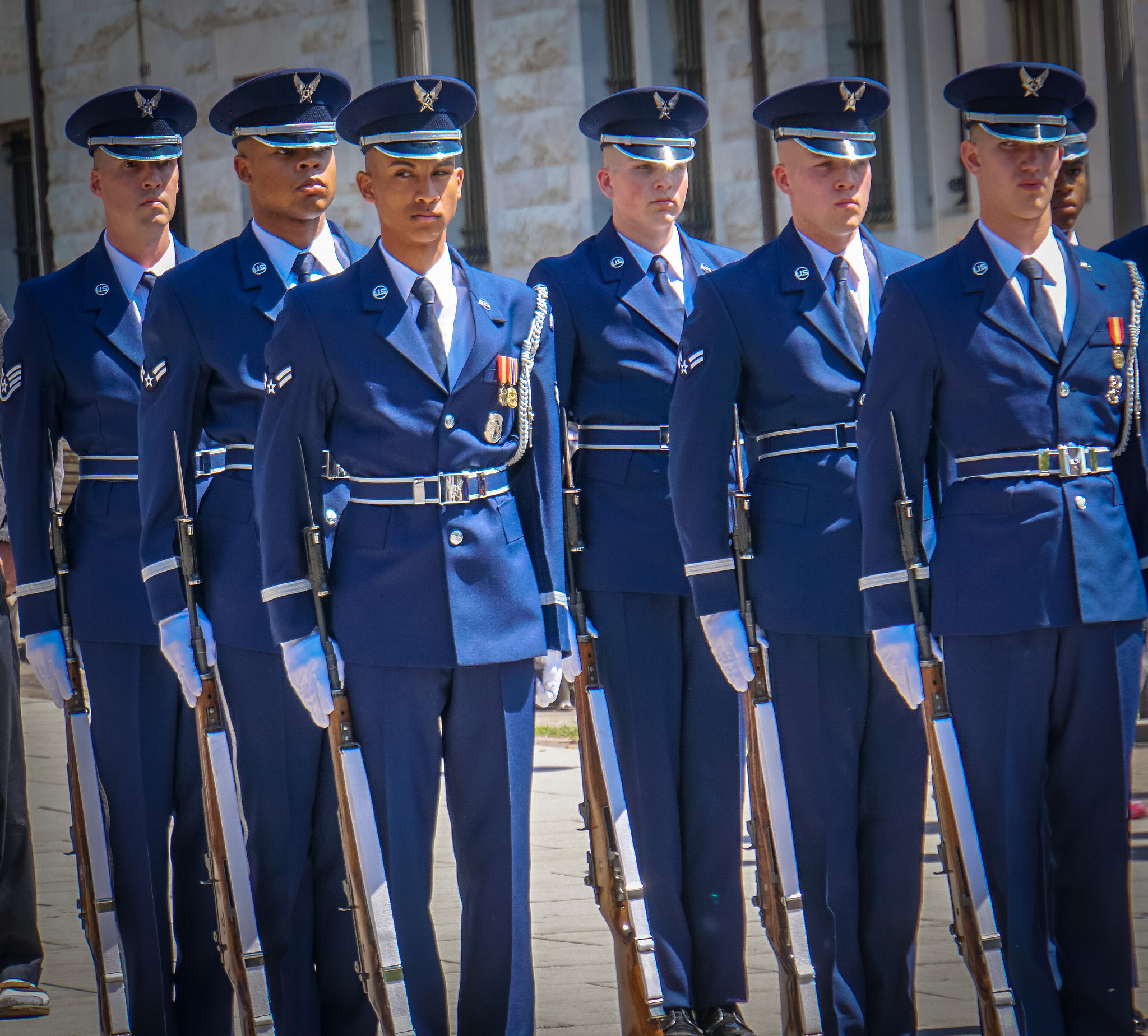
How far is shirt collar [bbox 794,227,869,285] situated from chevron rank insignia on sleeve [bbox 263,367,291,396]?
127 cm

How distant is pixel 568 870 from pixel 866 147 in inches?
112

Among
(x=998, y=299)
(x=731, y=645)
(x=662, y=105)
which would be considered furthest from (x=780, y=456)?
(x=662, y=105)

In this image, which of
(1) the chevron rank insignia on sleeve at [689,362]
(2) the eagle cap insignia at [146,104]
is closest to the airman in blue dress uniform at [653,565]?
(1) the chevron rank insignia on sleeve at [689,362]

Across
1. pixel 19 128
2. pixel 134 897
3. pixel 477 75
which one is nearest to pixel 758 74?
pixel 477 75

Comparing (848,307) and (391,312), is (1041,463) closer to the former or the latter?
(848,307)

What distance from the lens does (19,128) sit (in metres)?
15.9

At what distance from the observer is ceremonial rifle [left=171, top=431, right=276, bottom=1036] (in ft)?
13.7

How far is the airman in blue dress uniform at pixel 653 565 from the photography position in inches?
188

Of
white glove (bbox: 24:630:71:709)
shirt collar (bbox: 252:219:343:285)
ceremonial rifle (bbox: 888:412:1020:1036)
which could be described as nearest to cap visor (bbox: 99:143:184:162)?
shirt collar (bbox: 252:219:343:285)

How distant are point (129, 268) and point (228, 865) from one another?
5.38ft

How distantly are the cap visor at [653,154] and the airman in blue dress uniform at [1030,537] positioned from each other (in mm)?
1058

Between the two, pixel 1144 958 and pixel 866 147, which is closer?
pixel 866 147

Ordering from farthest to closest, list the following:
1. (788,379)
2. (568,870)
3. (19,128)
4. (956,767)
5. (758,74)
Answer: (19,128) → (758,74) → (568,870) → (788,379) → (956,767)

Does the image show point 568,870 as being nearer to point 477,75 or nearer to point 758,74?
point 758,74
